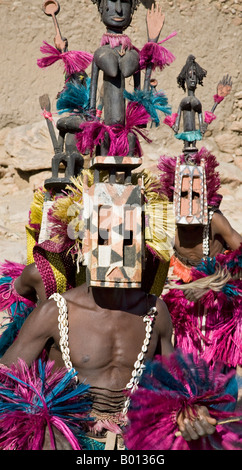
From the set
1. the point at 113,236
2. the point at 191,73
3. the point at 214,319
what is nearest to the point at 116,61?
the point at 113,236

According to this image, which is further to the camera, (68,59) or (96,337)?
(68,59)

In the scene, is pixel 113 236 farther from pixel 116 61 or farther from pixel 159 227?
pixel 116 61

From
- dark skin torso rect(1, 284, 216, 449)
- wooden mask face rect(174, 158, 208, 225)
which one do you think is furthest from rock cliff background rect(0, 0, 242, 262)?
dark skin torso rect(1, 284, 216, 449)

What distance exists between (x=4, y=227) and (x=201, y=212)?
6194mm

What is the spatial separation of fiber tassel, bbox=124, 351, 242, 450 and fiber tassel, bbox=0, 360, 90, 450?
258 millimetres

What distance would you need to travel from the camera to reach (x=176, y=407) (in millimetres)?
2609

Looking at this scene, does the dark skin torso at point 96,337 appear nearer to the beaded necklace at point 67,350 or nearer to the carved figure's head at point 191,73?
the beaded necklace at point 67,350

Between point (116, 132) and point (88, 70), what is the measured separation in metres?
Result: 9.16

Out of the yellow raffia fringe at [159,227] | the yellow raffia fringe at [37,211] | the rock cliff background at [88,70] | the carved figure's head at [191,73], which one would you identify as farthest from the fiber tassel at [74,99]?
the rock cliff background at [88,70]

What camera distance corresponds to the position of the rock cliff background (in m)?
11.9

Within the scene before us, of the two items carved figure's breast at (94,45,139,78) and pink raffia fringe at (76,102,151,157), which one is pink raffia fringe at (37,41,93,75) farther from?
pink raffia fringe at (76,102,151,157)

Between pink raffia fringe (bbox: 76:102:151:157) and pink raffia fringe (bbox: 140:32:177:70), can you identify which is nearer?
pink raffia fringe (bbox: 76:102:151:157)

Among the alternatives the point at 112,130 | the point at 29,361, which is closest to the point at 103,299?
the point at 29,361

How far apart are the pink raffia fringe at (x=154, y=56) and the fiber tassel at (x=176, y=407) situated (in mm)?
1845
